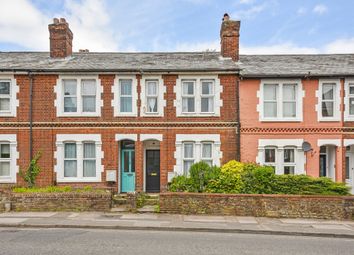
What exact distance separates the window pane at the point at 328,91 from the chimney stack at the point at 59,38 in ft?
48.1

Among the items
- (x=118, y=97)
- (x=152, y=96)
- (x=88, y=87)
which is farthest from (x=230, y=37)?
(x=88, y=87)

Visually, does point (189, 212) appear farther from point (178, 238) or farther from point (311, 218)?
point (311, 218)

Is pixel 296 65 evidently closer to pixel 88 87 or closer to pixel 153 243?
pixel 88 87

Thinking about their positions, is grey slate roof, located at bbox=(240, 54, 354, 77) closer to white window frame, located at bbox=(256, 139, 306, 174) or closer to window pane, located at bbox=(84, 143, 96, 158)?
white window frame, located at bbox=(256, 139, 306, 174)

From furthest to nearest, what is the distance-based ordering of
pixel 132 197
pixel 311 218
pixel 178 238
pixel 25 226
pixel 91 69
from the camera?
pixel 91 69
pixel 132 197
pixel 311 218
pixel 25 226
pixel 178 238

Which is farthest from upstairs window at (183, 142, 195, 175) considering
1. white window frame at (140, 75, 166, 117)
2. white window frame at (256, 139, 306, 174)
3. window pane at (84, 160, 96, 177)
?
window pane at (84, 160, 96, 177)

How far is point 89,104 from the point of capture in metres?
18.0

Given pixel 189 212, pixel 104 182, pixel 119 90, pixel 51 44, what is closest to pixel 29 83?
pixel 51 44

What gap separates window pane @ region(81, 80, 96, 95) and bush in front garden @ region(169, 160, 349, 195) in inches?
277

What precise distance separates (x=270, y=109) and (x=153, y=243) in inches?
452

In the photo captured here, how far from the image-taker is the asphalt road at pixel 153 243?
8.56 m

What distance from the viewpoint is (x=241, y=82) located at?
1814 centimetres

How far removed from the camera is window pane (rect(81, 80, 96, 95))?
1798 cm

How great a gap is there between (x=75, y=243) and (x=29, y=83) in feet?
37.0
